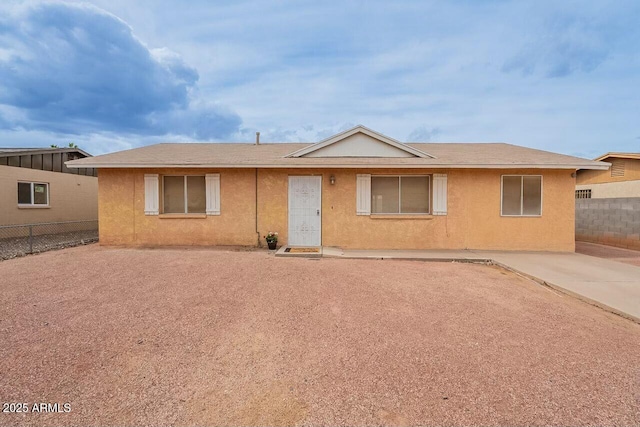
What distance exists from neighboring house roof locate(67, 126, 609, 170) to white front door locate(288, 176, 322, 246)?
0.63 metres

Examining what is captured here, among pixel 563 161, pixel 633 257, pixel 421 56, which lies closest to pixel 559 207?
pixel 563 161

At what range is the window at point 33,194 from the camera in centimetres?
1159

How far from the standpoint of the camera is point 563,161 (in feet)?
26.9

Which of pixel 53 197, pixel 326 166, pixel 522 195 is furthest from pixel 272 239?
pixel 53 197

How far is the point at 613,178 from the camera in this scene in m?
14.2

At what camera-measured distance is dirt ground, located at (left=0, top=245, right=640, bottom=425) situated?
2.15m

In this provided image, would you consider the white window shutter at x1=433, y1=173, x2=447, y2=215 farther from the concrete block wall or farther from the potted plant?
the concrete block wall

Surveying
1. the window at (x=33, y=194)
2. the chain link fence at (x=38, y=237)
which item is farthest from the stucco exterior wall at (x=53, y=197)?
the chain link fence at (x=38, y=237)

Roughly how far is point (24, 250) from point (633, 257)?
57.1ft

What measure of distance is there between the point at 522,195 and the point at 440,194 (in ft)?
8.05

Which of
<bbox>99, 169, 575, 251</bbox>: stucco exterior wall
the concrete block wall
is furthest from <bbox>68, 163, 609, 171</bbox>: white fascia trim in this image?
the concrete block wall

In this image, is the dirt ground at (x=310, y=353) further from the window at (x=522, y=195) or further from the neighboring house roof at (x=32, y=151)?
the neighboring house roof at (x=32, y=151)

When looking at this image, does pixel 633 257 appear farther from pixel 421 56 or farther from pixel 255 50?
pixel 255 50

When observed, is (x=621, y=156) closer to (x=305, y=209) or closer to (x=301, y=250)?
(x=305, y=209)
